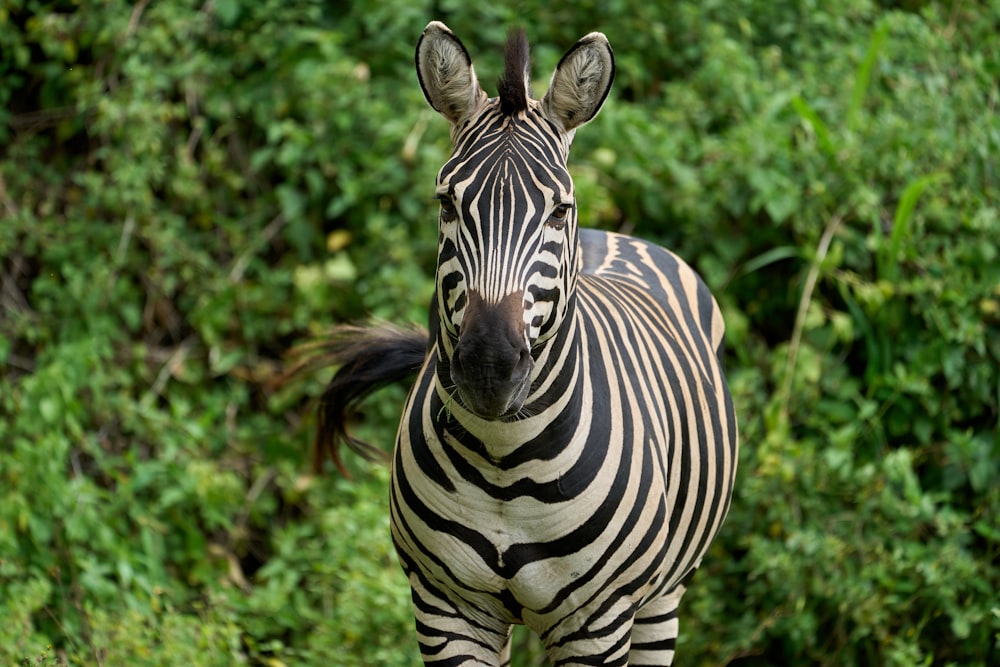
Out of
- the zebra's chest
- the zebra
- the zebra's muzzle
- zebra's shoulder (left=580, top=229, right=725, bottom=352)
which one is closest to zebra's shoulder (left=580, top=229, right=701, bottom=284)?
zebra's shoulder (left=580, top=229, right=725, bottom=352)

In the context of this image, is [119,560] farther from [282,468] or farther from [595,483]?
[595,483]

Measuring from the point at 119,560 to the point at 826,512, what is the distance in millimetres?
2885

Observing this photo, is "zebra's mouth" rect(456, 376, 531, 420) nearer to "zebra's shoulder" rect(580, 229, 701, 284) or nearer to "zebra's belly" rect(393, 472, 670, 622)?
"zebra's belly" rect(393, 472, 670, 622)

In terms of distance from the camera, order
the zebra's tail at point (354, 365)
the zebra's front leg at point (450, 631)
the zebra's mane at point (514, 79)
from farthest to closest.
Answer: the zebra's tail at point (354, 365) < the zebra's front leg at point (450, 631) < the zebra's mane at point (514, 79)

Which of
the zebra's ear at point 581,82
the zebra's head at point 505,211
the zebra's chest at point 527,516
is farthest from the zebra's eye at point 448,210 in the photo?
the zebra's chest at point 527,516

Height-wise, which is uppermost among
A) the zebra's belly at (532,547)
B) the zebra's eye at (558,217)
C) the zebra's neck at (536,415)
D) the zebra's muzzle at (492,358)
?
the zebra's eye at (558,217)

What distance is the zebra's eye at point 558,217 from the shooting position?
8.57ft

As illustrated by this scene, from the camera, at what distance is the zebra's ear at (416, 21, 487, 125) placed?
9.16ft

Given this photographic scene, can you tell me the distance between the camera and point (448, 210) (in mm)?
2650

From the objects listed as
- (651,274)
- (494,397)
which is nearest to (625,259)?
(651,274)

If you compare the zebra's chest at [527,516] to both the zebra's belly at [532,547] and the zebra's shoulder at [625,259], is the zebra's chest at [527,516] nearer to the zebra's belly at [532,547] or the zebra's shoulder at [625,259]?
the zebra's belly at [532,547]

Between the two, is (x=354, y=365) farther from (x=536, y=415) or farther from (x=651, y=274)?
(x=536, y=415)

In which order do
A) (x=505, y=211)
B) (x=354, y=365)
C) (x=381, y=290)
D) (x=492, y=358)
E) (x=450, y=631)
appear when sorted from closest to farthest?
(x=492, y=358) < (x=505, y=211) < (x=450, y=631) < (x=354, y=365) < (x=381, y=290)

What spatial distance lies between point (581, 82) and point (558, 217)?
0.34m
